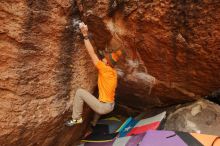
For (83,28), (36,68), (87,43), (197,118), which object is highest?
(83,28)

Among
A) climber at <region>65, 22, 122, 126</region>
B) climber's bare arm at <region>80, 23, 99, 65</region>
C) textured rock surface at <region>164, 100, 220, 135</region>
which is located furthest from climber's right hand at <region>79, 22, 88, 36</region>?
textured rock surface at <region>164, 100, 220, 135</region>

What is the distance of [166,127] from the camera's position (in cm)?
679

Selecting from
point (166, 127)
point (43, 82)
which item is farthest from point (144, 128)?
point (43, 82)

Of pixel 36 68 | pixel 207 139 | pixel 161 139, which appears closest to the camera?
pixel 36 68

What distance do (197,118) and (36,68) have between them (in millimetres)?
3299

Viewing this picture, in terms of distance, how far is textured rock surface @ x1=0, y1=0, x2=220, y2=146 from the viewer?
211 inches

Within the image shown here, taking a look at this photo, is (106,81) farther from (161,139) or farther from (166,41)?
(161,139)

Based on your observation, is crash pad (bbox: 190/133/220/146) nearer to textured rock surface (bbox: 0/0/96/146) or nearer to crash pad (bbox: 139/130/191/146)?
crash pad (bbox: 139/130/191/146)

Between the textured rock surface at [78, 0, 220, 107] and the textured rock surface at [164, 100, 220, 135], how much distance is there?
256mm

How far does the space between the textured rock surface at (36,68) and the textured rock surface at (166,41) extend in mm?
610

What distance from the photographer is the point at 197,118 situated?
6.61 meters

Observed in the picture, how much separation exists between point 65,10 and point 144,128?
298 centimetres

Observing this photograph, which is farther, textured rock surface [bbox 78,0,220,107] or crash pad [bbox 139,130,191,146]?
crash pad [bbox 139,130,191,146]

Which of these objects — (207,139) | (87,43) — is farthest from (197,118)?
(87,43)
